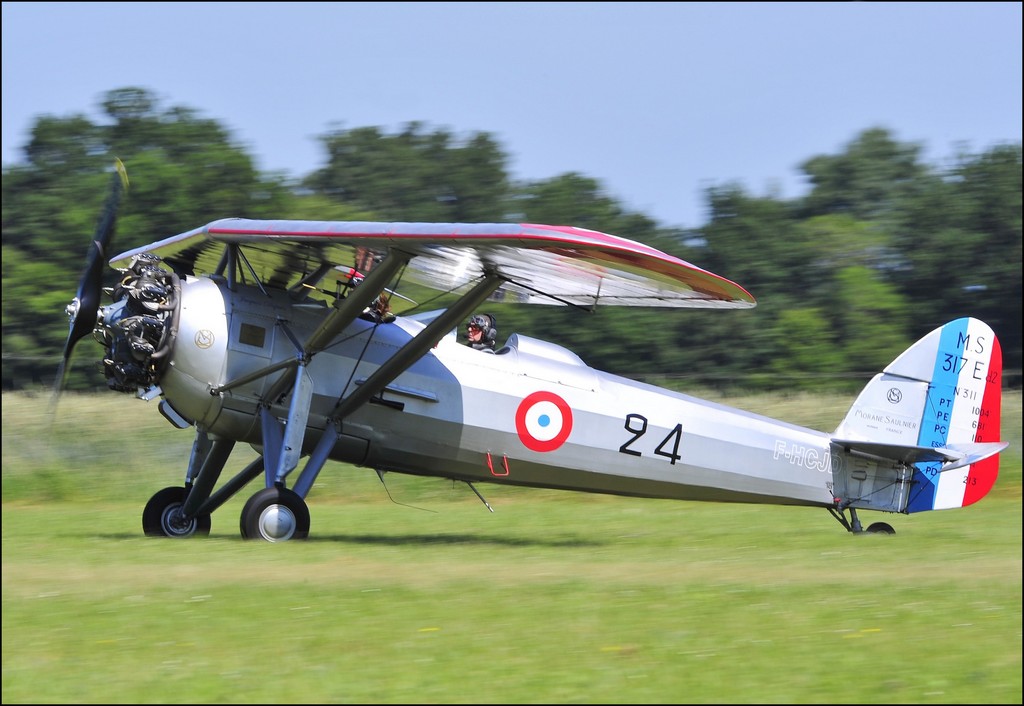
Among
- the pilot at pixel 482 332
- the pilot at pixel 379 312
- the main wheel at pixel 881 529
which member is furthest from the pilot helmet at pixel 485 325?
the main wheel at pixel 881 529

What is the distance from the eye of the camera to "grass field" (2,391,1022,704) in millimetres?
6199

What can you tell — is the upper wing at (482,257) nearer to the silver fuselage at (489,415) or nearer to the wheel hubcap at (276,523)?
the silver fuselage at (489,415)

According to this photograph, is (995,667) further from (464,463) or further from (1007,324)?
(1007,324)

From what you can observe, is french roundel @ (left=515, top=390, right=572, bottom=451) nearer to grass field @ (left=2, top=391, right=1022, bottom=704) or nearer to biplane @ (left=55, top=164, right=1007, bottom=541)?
biplane @ (left=55, top=164, right=1007, bottom=541)

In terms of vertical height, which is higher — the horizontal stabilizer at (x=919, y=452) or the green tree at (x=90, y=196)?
the green tree at (x=90, y=196)

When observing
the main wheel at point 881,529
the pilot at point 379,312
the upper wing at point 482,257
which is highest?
the upper wing at point 482,257

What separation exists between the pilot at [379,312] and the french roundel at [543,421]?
5.79 ft

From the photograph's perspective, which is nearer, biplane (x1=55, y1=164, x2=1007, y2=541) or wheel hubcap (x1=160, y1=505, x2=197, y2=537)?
biplane (x1=55, y1=164, x2=1007, y2=541)

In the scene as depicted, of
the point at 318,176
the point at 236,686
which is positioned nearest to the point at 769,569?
the point at 236,686

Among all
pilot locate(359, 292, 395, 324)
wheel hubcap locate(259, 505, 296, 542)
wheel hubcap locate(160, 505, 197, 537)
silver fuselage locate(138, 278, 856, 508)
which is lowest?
wheel hubcap locate(160, 505, 197, 537)

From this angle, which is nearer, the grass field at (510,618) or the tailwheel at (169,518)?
the grass field at (510,618)

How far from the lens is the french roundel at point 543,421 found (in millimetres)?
13125

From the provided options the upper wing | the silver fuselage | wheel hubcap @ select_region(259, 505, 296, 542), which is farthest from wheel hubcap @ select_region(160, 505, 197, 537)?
the upper wing

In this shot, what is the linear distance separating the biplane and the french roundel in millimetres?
22
